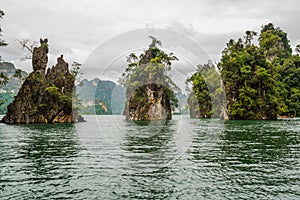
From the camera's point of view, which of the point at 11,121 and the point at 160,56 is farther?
the point at 160,56

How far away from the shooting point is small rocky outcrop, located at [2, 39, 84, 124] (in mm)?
60031

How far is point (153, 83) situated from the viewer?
77562 millimetres

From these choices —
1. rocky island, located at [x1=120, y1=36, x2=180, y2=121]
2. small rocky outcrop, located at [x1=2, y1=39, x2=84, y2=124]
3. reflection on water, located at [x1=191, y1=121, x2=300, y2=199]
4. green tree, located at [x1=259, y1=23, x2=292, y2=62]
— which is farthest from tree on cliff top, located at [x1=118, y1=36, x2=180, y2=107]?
reflection on water, located at [x1=191, y1=121, x2=300, y2=199]

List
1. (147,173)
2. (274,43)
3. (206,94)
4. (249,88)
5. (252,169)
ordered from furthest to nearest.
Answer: (274,43)
(206,94)
(249,88)
(252,169)
(147,173)

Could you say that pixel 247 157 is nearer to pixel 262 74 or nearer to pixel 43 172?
pixel 43 172

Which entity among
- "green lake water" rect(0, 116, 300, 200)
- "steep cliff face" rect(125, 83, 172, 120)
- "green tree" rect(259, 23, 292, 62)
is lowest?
"green lake water" rect(0, 116, 300, 200)

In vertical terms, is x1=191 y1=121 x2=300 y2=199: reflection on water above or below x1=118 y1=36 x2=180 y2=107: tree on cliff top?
below

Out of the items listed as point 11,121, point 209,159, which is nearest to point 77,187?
point 209,159

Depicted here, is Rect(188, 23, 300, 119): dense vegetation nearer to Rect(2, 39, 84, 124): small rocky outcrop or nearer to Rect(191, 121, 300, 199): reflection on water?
Rect(2, 39, 84, 124): small rocky outcrop

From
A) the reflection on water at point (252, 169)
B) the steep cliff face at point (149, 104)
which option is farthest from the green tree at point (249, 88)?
the reflection on water at point (252, 169)

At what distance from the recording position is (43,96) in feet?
203

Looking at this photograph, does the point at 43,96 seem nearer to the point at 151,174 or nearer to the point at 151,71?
the point at 151,71

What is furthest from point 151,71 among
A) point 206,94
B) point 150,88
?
point 206,94

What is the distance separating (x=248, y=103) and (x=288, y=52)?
52991 millimetres
